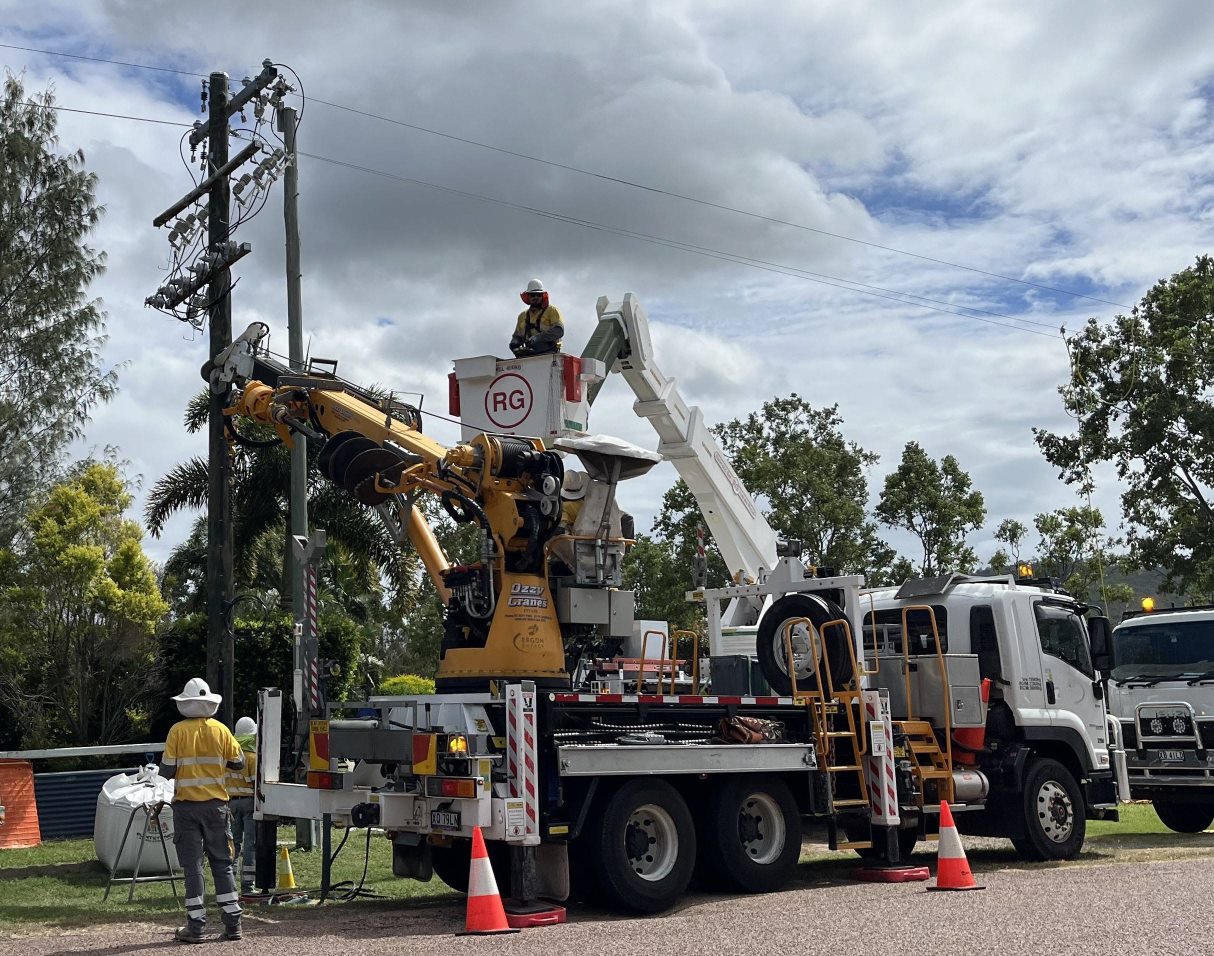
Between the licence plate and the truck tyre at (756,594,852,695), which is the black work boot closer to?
the licence plate

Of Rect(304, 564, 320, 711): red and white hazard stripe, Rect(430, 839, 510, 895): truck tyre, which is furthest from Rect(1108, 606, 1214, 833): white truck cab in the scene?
Rect(304, 564, 320, 711): red and white hazard stripe

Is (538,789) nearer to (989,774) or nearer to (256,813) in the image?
(256,813)

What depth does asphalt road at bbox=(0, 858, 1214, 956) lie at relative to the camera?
27.6ft

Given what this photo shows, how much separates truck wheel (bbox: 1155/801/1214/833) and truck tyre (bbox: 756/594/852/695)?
7413 millimetres

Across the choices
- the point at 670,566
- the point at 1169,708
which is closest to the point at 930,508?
the point at 670,566

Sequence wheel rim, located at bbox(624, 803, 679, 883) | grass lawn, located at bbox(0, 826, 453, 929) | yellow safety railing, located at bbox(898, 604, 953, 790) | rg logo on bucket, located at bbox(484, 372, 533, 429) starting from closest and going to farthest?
1. wheel rim, located at bbox(624, 803, 679, 883)
2. grass lawn, located at bbox(0, 826, 453, 929)
3. rg logo on bucket, located at bbox(484, 372, 533, 429)
4. yellow safety railing, located at bbox(898, 604, 953, 790)

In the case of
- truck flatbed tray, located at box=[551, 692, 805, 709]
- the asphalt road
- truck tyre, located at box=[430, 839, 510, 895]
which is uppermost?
truck flatbed tray, located at box=[551, 692, 805, 709]

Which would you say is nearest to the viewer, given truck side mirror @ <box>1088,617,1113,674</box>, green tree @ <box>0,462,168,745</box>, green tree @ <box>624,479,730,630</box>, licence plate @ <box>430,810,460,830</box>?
licence plate @ <box>430,810,460,830</box>

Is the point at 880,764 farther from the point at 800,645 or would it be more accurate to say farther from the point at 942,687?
the point at 942,687

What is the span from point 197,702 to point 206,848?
3.34ft

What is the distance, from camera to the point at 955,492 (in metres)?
39.2

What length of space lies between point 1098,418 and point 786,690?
2184cm

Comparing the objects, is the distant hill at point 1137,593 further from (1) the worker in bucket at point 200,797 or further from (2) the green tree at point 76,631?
(2) the green tree at point 76,631

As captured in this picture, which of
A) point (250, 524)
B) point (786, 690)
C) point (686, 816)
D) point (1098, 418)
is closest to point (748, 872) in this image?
point (686, 816)
